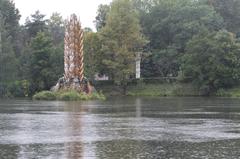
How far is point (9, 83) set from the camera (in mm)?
102000

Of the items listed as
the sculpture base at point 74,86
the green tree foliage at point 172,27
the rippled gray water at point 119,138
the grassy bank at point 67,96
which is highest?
the green tree foliage at point 172,27

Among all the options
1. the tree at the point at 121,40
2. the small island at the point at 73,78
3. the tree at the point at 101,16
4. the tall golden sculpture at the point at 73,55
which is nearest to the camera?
the small island at the point at 73,78

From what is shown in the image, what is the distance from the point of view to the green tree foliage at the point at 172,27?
345 ft

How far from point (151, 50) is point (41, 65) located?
21.1 meters

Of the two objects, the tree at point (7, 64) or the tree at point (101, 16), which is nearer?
the tree at point (7, 64)

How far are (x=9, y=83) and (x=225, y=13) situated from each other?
4442cm

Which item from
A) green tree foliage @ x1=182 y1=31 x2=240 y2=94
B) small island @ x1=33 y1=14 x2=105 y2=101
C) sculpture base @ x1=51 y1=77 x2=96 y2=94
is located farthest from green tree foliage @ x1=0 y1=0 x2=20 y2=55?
green tree foliage @ x1=182 y1=31 x2=240 y2=94

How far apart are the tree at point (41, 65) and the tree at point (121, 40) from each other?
9.84 metres

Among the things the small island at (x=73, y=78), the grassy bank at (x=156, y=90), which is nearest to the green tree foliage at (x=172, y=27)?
the grassy bank at (x=156, y=90)

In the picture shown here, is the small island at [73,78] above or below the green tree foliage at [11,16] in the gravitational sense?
below

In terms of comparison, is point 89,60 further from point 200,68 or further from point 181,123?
point 181,123

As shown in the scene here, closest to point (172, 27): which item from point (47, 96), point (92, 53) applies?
point (92, 53)

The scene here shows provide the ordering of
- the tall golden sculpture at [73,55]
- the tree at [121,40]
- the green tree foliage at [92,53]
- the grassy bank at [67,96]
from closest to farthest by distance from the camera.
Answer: the grassy bank at [67,96], the tall golden sculpture at [73,55], the tree at [121,40], the green tree foliage at [92,53]

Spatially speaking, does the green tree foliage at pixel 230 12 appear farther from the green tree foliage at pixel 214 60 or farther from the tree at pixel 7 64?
the tree at pixel 7 64
